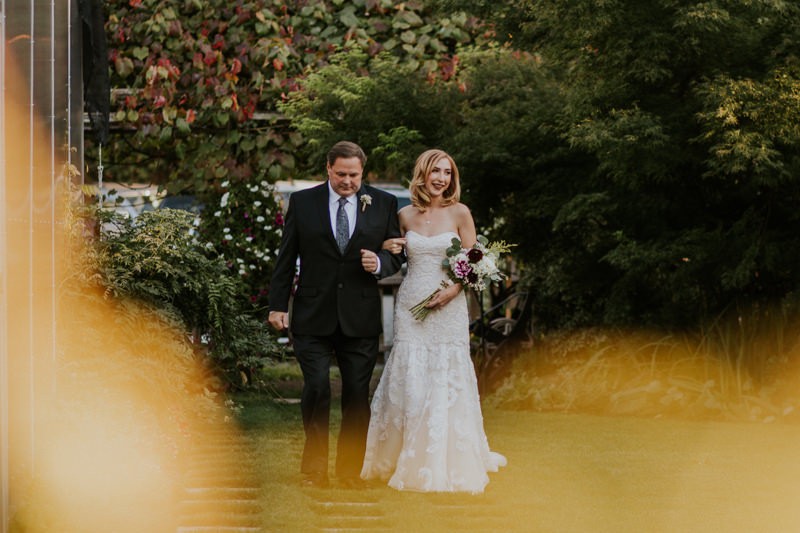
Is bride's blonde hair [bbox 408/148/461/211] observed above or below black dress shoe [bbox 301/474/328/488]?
above

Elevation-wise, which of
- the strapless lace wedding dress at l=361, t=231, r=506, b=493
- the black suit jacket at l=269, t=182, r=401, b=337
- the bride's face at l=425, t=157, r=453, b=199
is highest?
the bride's face at l=425, t=157, r=453, b=199

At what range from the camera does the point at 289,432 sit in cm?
967

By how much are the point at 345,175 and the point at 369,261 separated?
20.1 inches

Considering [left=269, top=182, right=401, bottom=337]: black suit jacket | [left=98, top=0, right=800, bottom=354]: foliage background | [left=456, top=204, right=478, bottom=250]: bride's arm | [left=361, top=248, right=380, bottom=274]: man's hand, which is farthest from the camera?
[left=98, top=0, right=800, bottom=354]: foliage background

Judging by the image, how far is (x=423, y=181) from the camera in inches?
297

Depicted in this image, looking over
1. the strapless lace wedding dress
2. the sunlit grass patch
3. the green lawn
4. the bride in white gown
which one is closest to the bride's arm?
the bride in white gown

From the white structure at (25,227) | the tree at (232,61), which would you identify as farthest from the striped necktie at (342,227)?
the tree at (232,61)

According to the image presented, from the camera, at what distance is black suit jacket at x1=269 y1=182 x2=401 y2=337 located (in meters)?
7.10

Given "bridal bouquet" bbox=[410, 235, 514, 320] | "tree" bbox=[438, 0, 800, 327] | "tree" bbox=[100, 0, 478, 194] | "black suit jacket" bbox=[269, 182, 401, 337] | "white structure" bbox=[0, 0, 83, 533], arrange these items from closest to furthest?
"white structure" bbox=[0, 0, 83, 533] → "black suit jacket" bbox=[269, 182, 401, 337] → "bridal bouquet" bbox=[410, 235, 514, 320] → "tree" bbox=[438, 0, 800, 327] → "tree" bbox=[100, 0, 478, 194]

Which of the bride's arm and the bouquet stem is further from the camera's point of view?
the bride's arm

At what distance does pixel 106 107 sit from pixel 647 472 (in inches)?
213

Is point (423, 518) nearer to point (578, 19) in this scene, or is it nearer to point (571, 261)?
point (578, 19)

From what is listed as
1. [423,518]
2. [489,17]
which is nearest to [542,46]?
[489,17]

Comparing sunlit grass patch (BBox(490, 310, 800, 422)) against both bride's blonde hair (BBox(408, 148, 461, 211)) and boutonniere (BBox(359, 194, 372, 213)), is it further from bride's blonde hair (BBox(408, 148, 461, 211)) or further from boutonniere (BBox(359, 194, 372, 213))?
boutonniere (BBox(359, 194, 372, 213))
